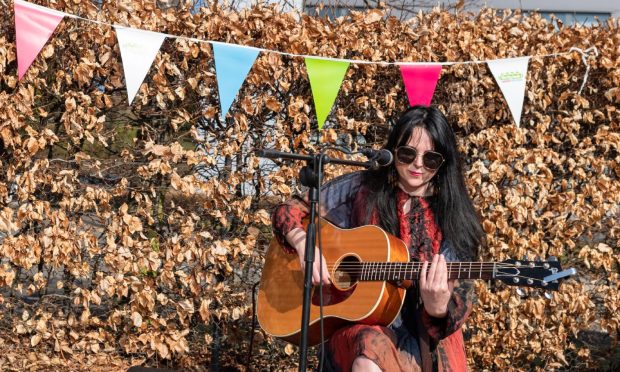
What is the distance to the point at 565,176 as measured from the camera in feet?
17.1

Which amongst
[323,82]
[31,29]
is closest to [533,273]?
[323,82]

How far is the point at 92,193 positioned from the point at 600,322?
3224mm

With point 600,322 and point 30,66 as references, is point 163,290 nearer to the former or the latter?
point 30,66

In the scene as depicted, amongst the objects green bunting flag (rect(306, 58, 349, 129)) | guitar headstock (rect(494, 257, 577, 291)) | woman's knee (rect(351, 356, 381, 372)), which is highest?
green bunting flag (rect(306, 58, 349, 129))

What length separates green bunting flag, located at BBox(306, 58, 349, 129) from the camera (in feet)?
15.2

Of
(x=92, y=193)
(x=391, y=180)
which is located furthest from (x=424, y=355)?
(x=92, y=193)

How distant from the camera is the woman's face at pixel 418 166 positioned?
349 cm

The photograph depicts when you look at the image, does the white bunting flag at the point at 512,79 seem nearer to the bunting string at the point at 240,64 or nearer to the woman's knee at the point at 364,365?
the bunting string at the point at 240,64

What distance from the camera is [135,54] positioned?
14.1 ft

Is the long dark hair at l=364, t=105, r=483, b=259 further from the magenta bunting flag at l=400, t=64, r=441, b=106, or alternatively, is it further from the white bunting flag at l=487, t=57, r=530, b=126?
the white bunting flag at l=487, t=57, r=530, b=126

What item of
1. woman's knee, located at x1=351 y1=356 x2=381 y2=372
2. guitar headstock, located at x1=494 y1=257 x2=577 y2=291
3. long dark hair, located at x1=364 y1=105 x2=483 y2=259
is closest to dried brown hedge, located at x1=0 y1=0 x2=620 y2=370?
long dark hair, located at x1=364 y1=105 x2=483 y2=259

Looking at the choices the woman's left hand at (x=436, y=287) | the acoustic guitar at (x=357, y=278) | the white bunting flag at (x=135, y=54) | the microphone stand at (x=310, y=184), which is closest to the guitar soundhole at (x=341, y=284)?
the acoustic guitar at (x=357, y=278)

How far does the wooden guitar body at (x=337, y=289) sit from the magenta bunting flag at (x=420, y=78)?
1.44 m

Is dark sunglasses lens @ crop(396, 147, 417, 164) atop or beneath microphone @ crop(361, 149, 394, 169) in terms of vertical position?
beneath
